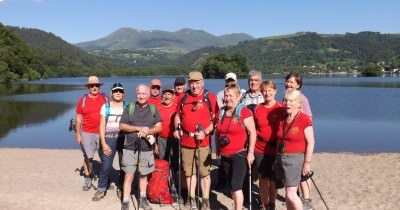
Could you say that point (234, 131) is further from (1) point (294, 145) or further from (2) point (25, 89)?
(2) point (25, 89)

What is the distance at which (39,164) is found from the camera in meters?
11.0

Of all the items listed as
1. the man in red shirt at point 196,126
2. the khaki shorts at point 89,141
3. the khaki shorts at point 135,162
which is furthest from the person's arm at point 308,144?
the khaki shorts at point 89,141

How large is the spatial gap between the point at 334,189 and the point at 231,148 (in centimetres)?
329

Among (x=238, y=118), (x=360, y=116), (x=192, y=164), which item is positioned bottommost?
(x=360, y=116)

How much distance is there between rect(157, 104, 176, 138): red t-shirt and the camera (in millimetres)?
7121

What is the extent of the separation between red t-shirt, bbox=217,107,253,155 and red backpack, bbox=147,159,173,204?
5.49 ft

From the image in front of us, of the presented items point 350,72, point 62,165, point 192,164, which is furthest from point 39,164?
point 350,72

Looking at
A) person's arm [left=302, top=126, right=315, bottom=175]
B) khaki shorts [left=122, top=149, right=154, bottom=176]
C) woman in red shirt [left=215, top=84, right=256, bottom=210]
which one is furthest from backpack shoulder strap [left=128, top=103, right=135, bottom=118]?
person's arm [left=302, top=126, right=315, bottom=175]

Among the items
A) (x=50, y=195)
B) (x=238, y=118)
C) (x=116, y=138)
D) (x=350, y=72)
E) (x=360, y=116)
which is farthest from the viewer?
(x=350, y=72)

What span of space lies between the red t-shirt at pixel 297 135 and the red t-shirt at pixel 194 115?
144 cm

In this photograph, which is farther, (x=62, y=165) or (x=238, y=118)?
(x=62, y=165)

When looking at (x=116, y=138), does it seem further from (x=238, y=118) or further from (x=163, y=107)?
(x=238, y=118)

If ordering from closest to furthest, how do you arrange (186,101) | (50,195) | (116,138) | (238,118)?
(238,118), (186,101), (116,138), (50,195)

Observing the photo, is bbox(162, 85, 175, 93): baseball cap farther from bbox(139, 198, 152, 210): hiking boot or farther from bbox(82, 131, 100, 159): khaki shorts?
bbox(139, 198, 152, 210): hiking boot
